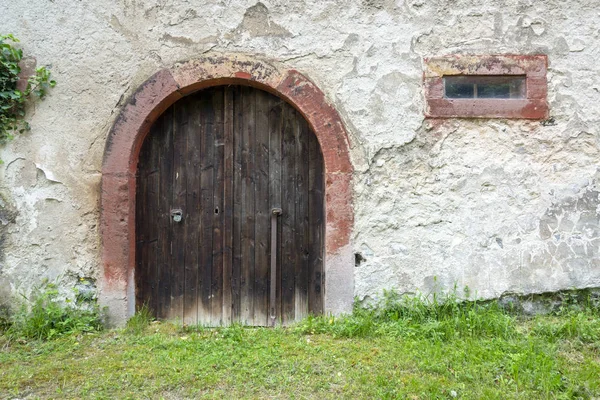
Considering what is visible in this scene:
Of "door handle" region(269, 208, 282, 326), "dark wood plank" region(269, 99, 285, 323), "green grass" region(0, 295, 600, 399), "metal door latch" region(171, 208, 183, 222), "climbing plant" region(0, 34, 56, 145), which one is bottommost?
"green grass" region(0, 295, 600, 399)

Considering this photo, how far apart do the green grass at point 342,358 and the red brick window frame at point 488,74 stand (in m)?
1.46

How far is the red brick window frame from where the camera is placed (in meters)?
3.50

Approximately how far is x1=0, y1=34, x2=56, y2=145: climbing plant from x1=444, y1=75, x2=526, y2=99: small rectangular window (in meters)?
3.08

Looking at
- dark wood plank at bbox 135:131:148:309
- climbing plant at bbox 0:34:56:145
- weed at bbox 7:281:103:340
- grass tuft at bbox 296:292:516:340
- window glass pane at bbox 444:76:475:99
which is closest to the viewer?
grass tuft at bbox 296:292:516:340

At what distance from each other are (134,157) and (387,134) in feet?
6.47

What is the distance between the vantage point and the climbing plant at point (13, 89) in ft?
11.3

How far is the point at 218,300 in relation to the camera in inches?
146

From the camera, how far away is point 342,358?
9.38 feet

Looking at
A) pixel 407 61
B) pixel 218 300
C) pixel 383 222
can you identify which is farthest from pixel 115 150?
pixel 407 61

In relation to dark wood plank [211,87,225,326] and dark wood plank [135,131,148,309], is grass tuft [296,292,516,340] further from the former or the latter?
dark wood plank [135,131,148,309]

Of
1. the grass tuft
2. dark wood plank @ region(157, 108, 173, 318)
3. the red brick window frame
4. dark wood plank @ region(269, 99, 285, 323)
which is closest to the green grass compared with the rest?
the grass tuft

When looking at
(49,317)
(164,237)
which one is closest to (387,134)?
(164,237)

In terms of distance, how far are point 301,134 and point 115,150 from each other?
1447mm

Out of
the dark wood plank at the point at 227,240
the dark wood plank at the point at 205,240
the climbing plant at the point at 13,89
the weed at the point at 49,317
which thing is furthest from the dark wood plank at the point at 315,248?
the climbing plant at the point at 13,89
